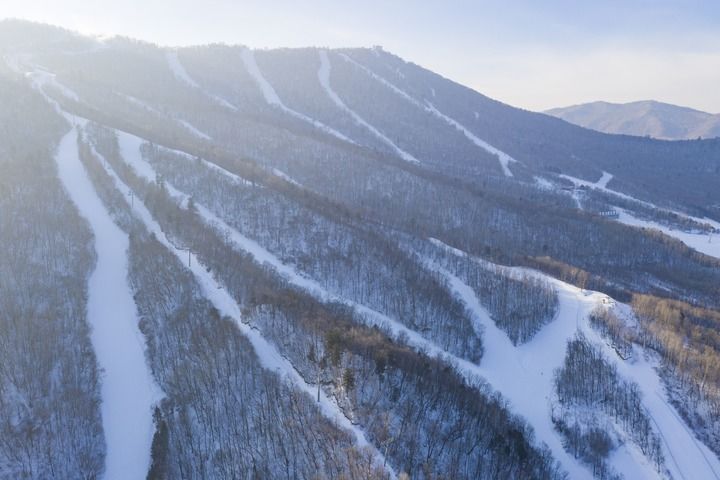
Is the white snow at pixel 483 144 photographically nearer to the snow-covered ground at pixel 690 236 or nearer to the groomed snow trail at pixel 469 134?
the groomed snow trail at pixel 469 134

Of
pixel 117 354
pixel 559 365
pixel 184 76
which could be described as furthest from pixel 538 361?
pixel 184 76

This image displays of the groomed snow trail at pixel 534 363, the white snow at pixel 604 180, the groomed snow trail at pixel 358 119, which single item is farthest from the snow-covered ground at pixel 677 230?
the groomed snow trail at pixel 534 363

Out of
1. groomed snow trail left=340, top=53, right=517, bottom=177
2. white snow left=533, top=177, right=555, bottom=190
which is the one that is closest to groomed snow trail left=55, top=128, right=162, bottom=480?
white snow left=533, top=177, right=555, bottom=190

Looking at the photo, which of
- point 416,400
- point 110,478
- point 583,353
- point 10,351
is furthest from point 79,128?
point 583,353

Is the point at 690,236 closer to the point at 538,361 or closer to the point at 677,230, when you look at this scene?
the point at 677,230

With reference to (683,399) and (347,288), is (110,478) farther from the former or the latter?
(683,399)

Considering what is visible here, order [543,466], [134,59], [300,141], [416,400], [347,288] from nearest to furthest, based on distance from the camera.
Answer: [416,400]
[543,466]
[347,288]
[300,141]
[134,59]
